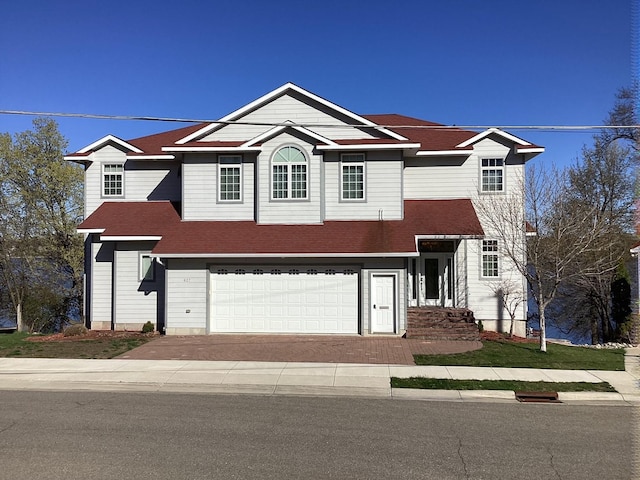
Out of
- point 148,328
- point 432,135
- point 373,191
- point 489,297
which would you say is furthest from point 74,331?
point 432,135

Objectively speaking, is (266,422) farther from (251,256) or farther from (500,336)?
(500,336)

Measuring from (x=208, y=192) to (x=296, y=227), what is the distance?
370cm

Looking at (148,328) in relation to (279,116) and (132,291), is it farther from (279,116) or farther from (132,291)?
(279,116)

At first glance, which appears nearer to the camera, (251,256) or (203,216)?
(251,256)

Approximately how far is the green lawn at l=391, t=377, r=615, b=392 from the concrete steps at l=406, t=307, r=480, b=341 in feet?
18.8

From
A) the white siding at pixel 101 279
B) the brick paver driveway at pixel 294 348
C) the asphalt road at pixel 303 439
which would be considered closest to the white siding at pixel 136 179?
the white siding at pixel 101 279

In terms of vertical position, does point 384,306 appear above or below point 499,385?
above

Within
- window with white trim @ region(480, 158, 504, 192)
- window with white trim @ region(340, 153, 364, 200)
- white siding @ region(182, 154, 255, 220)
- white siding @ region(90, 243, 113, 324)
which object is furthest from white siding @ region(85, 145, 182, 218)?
window with white trim @ region(480, 158, 504, 192)

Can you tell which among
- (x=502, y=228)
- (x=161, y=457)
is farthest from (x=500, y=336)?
(x=161, y=457)

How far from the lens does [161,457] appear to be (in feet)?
20.5

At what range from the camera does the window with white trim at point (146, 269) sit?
19.1m

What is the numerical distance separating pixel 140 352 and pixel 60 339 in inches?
189

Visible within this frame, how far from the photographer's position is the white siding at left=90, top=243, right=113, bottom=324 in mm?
19547

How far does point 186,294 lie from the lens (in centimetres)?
1744
